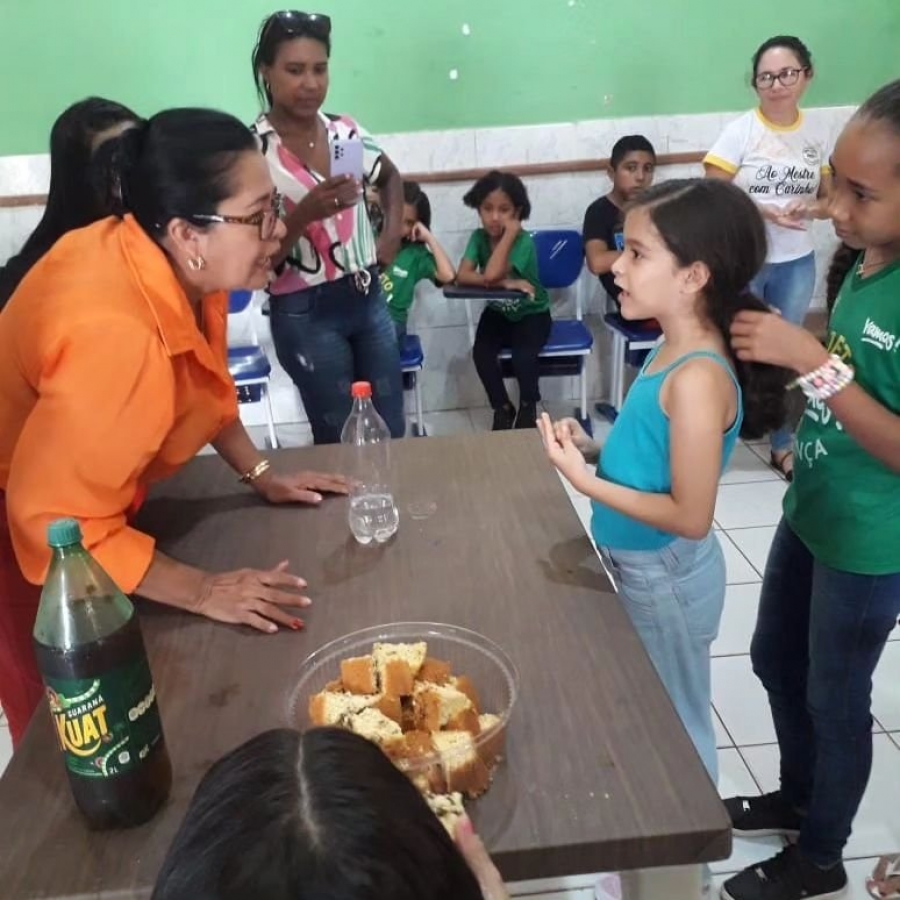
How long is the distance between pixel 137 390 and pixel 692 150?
3.32m

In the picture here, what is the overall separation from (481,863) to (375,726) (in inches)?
6.8

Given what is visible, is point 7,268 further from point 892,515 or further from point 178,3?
point 178,3

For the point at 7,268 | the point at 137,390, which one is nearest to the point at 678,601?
the point at 137,390

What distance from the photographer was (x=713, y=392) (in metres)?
1.24

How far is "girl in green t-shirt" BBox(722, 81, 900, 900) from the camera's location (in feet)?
4.02

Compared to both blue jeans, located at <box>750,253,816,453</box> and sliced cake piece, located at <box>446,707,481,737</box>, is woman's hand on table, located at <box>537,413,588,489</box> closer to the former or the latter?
sliced cake piece, located at <box>446,707,481,737</box>

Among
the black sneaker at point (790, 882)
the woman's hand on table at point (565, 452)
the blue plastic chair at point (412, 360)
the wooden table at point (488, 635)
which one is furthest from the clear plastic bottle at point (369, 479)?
the blue plastic chair at point (412, 360)

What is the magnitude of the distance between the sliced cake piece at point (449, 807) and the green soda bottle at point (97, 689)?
0.27m

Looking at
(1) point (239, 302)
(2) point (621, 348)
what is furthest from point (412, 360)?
(2) point (621, 348)

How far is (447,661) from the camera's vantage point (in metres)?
1.05

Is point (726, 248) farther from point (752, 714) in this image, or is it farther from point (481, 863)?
point (752, 714)

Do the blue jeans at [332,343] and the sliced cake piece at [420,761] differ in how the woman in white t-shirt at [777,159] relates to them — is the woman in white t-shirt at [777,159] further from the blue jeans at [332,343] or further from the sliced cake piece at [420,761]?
the sliced cake piece at [420,761]


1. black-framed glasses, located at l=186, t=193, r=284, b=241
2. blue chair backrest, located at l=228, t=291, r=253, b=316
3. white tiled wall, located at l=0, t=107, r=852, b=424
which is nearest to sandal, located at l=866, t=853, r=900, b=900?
black-framed glasses, located at l=186, t=193, r=284, b=241

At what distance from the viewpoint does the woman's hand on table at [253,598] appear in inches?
45.2
